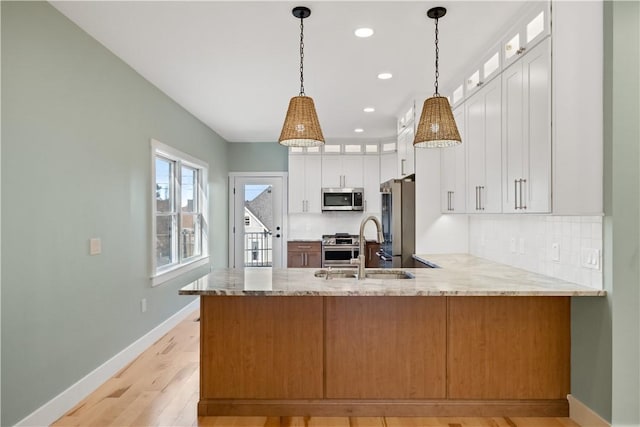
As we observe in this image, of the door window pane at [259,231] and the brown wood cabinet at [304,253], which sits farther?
the door window pane at [259,231]

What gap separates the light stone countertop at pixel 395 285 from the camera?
230cm

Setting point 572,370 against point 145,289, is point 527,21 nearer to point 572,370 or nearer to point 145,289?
point 572,370

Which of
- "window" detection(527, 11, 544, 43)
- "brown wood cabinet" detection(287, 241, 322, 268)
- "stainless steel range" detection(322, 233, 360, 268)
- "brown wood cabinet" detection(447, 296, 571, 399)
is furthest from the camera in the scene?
"brown wood cabinet" detection(287, 241, 322, 268)

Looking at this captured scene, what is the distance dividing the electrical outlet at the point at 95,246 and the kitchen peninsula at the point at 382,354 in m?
1.08

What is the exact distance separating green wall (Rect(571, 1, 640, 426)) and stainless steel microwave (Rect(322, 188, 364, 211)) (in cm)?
463

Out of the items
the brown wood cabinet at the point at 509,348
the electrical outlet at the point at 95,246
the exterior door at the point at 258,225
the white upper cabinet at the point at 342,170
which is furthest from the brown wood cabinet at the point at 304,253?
the brown wood cabinet at the point at 509,348

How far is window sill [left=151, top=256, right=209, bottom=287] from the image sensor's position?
165 inches

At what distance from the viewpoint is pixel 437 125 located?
95.3 inches

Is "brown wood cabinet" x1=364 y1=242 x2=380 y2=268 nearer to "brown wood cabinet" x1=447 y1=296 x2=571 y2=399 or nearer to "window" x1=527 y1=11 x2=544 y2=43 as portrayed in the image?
"brown wood cabinet" x1=447 y1=296 x2=571 y2=399

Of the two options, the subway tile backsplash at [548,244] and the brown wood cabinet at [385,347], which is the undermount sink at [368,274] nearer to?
the brown wood cabinet at [385,347]

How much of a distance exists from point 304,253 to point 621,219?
4.92 m

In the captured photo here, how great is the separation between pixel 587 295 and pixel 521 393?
77cm

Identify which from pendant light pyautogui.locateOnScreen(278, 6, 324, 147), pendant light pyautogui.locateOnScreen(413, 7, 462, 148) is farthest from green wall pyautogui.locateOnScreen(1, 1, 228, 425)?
pendant light pyautogui.locateOnScreen(413, 7, 462, 148)

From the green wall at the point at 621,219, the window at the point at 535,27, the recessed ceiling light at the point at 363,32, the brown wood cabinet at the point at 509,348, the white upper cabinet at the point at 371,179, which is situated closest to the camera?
the green wall at the point at 621,219
